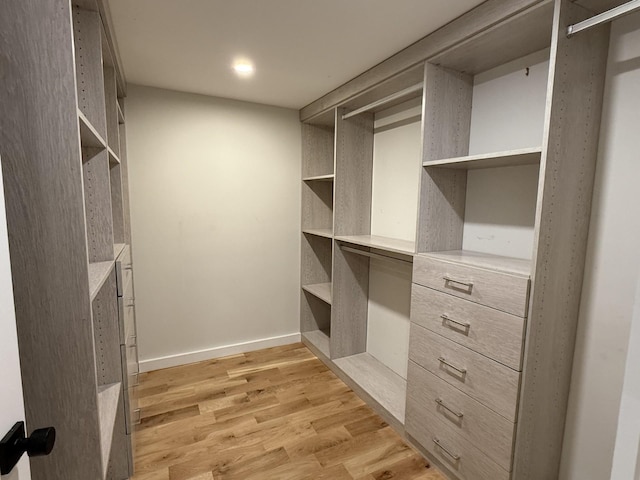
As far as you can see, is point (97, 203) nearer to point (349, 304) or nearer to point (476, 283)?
point (476, 283)

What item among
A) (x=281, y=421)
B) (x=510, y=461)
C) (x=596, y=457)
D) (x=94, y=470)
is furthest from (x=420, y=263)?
(x=94, y=470)

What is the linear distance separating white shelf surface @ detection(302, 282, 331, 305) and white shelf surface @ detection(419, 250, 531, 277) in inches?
50.6

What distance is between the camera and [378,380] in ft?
8.25

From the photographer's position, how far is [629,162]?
52.2 inches

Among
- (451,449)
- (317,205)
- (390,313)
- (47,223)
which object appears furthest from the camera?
(317,205)

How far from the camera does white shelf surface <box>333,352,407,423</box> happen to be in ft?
7.27

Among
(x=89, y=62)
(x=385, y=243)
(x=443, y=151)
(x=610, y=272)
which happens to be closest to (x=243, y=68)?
(x=89, y=62)

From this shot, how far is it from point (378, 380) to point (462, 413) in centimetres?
96

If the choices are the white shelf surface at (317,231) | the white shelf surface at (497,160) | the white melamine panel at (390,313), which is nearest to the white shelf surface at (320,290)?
the white melamine panel at (390,313)

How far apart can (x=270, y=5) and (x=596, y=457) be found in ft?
7.83

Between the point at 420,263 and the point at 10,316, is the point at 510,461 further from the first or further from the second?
the point at 10,316

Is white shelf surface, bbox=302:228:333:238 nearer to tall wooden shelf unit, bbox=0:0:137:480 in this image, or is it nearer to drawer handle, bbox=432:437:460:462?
drawer handle, bbox=432:437:460:462

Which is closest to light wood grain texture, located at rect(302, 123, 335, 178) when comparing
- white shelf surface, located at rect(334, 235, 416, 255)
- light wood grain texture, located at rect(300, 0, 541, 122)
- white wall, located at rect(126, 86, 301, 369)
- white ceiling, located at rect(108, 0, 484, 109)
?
white wall, located at rect(126, 86, 301, 369)

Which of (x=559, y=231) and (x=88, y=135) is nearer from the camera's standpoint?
(x=88, y=135)
